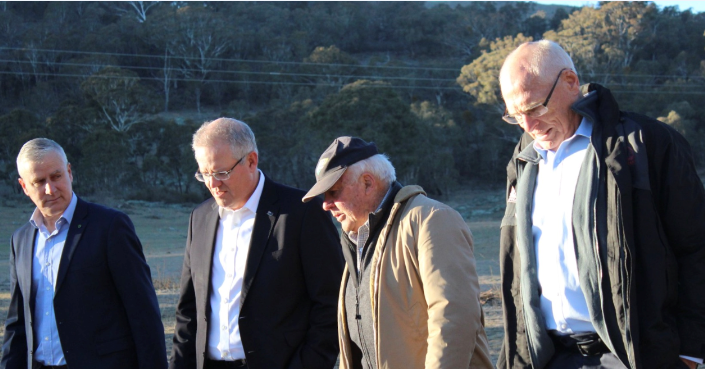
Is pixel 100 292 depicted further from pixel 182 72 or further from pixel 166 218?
pixel 182 72

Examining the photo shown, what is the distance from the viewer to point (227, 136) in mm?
3648

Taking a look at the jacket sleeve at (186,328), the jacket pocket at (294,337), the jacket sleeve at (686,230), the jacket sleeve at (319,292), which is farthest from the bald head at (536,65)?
the jacket sleeve at (186,328)

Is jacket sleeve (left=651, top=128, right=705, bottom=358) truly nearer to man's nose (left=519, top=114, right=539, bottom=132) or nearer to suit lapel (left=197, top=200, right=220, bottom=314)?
man's nose (left=519, top=114, right=539, bottom=132)

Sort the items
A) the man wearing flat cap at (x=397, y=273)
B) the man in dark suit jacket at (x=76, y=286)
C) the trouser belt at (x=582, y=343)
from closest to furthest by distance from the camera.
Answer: the man wearing flat cap at (x=397, y=273) → the trouser belt at (x=582, y=343) → the man in dark suit jacket at (x=76, y=286)

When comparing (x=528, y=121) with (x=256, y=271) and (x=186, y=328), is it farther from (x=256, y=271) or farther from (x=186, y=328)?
(x=186, y=328)

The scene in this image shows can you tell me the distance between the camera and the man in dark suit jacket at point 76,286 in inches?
151

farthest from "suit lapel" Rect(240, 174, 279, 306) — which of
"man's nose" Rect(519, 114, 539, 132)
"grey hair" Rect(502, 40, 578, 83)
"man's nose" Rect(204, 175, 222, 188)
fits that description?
"grey hair" Rect(502, 40, 578, 83)

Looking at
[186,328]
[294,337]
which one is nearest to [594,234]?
[294,337]

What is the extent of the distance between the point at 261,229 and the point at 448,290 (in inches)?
49.4

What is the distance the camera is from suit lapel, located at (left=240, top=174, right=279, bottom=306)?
11.7 feet

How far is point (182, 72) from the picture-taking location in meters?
52.9

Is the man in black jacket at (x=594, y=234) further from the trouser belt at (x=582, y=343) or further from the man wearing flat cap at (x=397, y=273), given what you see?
the man wearing flat cap at (x=397, y=273)

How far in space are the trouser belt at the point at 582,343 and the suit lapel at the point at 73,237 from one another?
2.45 m

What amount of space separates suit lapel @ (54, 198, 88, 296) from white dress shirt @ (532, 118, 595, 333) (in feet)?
7.78
